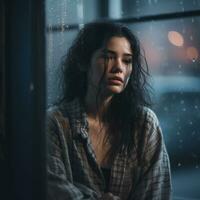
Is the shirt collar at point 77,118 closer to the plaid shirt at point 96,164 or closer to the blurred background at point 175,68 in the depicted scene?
the plaid shirt at point 96,164

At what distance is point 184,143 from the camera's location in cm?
202

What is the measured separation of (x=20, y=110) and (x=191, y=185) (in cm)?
164

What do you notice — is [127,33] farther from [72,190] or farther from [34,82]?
[34,82]

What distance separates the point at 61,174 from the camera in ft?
4.62

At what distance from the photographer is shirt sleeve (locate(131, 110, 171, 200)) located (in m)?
1.51

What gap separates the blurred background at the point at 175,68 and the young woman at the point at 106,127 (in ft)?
1.06

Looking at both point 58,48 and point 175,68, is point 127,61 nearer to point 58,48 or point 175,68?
point 58,48

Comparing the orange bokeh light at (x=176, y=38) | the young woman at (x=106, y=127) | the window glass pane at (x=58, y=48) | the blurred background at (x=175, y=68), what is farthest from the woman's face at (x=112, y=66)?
the orange bokeh light at (x=176, y=38)

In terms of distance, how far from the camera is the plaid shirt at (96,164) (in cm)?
144

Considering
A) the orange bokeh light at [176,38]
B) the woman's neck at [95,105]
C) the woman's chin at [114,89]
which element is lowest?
the woman's neck at [95,105]

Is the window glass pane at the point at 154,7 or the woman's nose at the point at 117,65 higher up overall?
the window glass pane at the point at 154,7

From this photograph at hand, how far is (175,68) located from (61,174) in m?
0.86

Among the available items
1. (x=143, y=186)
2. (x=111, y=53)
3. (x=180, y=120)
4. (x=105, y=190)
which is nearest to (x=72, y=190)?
(x=105, y=190)

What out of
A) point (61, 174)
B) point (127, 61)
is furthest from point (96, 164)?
point (127, 61)
